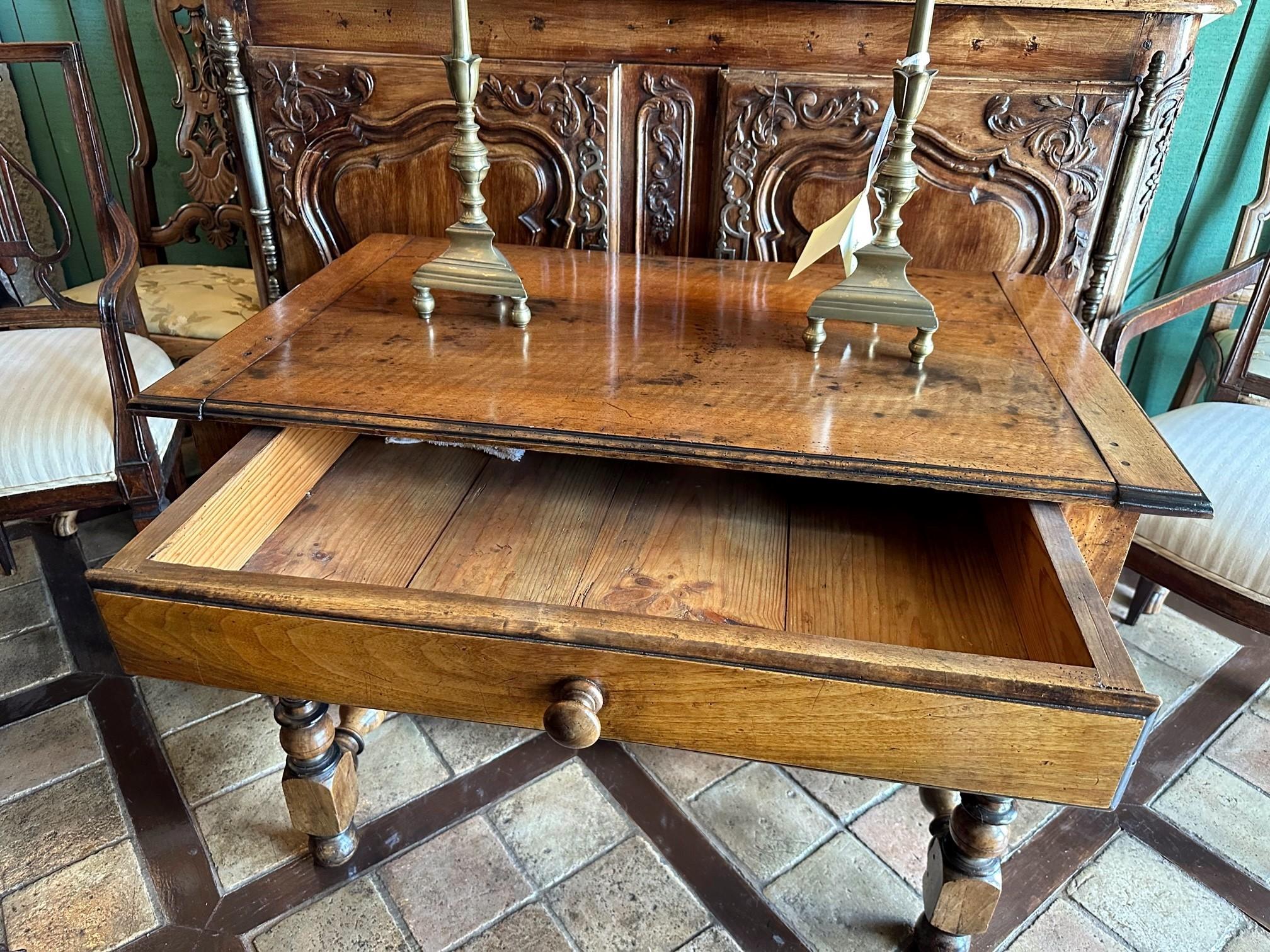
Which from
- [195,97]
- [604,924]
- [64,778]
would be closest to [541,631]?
[604,924]

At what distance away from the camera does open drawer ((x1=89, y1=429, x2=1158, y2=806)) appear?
0.67m

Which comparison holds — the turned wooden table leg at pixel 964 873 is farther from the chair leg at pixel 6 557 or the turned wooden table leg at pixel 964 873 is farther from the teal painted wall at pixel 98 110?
the teal painted wall at pixel 98 110

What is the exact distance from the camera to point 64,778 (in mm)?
1253

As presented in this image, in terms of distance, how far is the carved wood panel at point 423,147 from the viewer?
1384mm

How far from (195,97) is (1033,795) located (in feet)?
6.77

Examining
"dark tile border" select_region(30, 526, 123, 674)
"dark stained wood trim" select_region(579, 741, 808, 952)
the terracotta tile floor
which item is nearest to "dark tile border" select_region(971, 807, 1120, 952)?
the terracotta tile floor

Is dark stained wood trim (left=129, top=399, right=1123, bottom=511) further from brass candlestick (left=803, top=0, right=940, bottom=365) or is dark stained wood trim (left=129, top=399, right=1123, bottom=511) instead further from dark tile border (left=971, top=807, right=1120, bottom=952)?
dark tile border (left=971, top=807, right=1120, bottom=952)

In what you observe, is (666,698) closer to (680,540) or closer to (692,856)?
(680,540)

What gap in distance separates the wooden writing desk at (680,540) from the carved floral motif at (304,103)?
0.35 metres

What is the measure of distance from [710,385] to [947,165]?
0.71 meters

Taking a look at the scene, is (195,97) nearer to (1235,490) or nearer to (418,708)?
(418,708)

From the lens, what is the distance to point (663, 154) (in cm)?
142

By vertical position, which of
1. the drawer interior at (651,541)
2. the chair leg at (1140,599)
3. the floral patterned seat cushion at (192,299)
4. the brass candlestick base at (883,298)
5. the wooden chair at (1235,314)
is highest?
the brass candlestick base at (883,298)

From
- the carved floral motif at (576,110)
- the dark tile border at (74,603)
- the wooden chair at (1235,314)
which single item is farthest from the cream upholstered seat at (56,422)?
the wooden chair at (1235,314)
